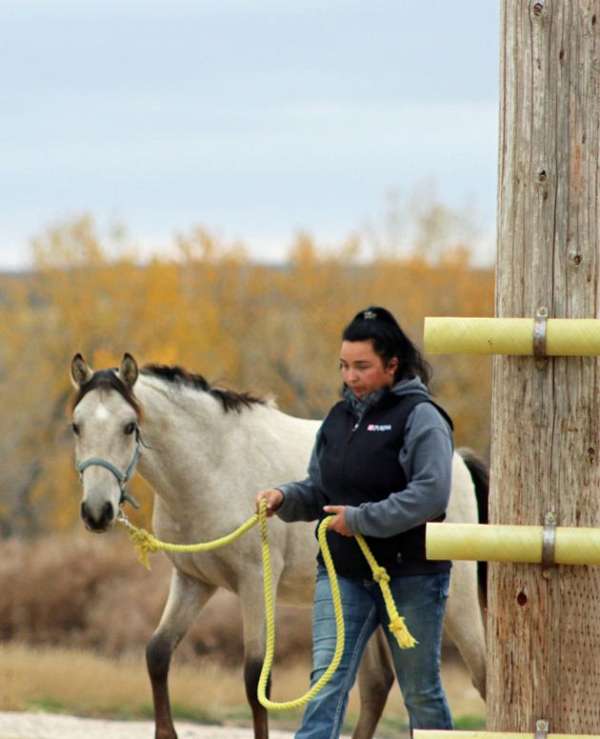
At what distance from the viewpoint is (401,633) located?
506 centimetres

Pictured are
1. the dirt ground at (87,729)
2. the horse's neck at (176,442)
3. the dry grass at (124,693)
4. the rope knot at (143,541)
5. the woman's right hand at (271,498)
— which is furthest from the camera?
the dry grass at (124,693)

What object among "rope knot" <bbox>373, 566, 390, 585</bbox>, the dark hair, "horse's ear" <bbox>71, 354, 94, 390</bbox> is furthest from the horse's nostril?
"rope knot" <bbox>373, 566, 390, 585</bbox>

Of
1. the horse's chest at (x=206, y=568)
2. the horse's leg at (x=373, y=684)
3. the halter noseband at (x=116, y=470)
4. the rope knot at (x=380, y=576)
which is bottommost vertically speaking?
the horse's leg at (x=373, y=684)

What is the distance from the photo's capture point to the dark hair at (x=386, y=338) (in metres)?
5.33

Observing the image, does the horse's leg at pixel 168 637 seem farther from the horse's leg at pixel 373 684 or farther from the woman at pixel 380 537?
the woman at pixel 380 537

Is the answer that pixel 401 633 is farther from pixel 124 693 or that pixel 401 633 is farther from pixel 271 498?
pixel 124 693

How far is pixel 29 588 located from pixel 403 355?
16981mm

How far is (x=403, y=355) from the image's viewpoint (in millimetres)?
5398

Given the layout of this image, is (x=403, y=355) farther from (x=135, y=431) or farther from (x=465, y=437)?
(x=465, y=437)

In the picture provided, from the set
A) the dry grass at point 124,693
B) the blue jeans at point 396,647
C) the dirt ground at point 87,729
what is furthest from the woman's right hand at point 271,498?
the dry grass at point 124,693

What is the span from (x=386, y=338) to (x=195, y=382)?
3.19 metres

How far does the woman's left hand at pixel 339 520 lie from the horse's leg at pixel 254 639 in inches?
118

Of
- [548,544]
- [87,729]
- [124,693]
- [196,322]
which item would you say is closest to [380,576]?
[548,544]

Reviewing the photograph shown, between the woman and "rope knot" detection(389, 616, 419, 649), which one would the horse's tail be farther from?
"rope knot" detection(389, 616, 419, 649)
